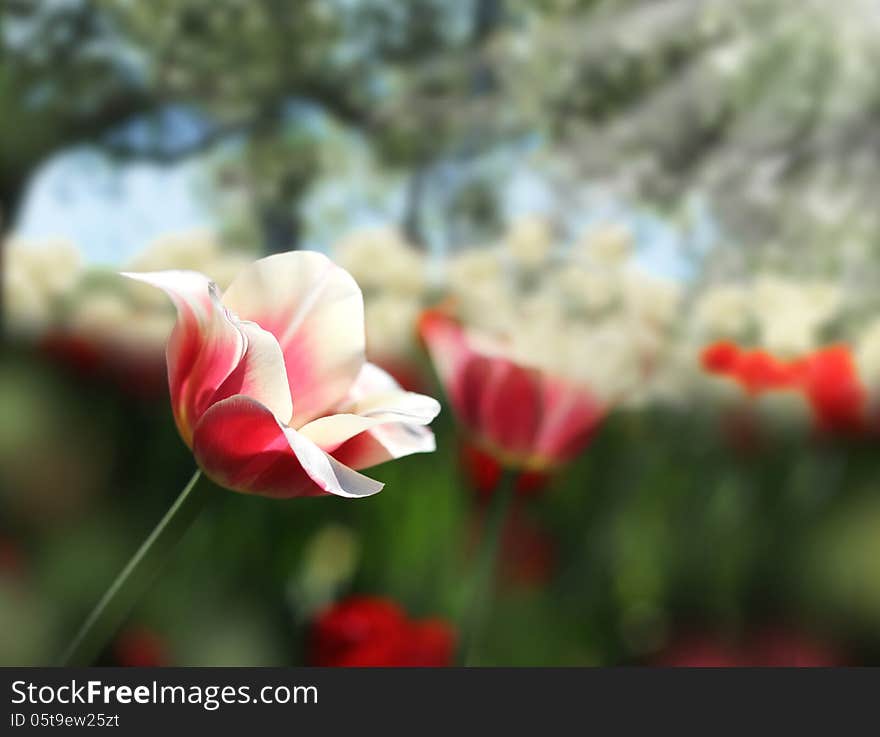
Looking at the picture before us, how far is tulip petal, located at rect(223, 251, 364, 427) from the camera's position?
179mm

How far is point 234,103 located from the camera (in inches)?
46.9

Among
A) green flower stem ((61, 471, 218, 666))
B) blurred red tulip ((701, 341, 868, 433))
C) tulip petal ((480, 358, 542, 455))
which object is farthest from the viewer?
blurred red tulip ((701, 341, 868, 433))

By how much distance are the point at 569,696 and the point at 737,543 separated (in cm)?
20

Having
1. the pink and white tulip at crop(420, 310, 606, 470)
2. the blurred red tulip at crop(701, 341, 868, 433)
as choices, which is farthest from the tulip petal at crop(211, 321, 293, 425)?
the blurred red tulip at crop(701, 341, 868, 433)

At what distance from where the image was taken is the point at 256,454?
16cm

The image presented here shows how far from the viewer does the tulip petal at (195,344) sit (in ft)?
0.54

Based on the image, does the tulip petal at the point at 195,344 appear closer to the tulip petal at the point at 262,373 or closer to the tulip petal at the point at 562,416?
the tulip petal at the point at 262,373

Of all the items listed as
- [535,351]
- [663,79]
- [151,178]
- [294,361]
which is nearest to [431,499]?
[535,351]

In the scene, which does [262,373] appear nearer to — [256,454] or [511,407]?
[256,454]

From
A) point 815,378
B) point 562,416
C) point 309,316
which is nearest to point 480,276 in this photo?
point 815,378

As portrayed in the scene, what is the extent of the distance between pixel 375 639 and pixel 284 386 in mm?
232

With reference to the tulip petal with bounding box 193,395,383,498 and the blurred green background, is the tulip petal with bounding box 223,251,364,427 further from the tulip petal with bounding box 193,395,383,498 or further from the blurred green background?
the blurred green background

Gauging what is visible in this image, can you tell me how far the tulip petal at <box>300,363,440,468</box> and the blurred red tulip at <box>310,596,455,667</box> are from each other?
0.66ft

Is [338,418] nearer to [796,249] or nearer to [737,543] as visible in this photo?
[737,543]
